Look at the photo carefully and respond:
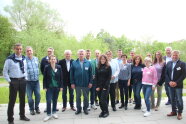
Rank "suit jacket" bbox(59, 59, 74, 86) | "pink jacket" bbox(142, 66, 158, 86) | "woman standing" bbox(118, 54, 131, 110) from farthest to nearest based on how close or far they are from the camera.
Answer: "woman standing" bbox(118, 54, 131, 110) → "suit jacket" bbox(59, 59, 74, 86) → "pink jacket" bbox(142, 66, 158, 86)

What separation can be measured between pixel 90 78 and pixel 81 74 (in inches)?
12.7

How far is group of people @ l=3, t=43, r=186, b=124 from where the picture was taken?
6066 millimetres

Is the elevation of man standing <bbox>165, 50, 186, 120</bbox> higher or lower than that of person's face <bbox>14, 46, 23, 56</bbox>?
lower

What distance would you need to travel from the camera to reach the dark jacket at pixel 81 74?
21.9 ft

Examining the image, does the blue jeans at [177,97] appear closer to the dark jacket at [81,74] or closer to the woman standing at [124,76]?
the woman standing at [124,76]

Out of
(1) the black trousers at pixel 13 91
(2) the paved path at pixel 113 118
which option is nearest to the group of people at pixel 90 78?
(1) the black trousers at pixel 13 91

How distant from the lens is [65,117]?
6602mm

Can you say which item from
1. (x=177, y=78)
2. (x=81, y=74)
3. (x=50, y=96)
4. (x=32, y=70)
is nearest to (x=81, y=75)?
(x=81, y=74)

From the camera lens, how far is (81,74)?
6660 mm

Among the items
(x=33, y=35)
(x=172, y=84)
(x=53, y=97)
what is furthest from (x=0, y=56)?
(x=172, y=84)

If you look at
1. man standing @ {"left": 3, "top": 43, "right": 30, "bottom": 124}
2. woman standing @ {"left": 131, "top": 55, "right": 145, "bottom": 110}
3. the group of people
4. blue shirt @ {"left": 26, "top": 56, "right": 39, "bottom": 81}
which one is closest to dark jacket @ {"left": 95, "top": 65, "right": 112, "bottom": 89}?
the group of people

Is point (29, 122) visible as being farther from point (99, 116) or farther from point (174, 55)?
point (174, 55)

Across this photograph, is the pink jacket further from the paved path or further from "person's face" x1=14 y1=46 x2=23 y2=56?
"person's face" x1=14 y1=46 x2=23 y2=56

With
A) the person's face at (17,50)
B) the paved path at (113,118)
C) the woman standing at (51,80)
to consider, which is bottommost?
the paved path at (113,118)
